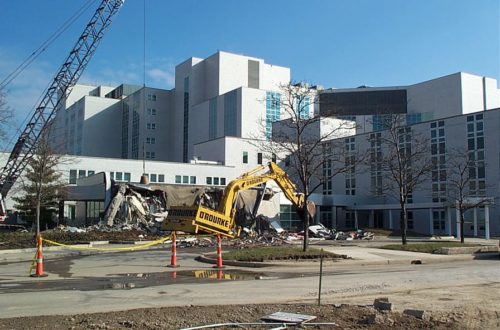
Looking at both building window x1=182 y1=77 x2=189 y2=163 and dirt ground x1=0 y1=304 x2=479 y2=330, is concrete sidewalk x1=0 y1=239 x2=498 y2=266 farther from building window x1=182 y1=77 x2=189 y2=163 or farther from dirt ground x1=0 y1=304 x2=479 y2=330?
building window x1=182 y1=77 x2=189 y2=163

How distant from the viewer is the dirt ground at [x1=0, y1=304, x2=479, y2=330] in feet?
25.8

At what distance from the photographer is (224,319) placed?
8.38 m

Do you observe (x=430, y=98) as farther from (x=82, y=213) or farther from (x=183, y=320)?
(x=183, y=320)

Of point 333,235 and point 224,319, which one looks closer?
point 224,319

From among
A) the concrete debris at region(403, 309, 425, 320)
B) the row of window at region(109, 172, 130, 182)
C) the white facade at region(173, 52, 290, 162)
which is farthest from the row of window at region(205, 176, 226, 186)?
the concrete debris at region(403, 309, 425, 320)

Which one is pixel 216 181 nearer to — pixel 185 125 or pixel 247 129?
pixel 247 129

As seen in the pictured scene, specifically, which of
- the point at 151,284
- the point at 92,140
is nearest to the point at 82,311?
the point at 151,284

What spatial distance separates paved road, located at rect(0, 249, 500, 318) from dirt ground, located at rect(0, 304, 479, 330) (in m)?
1.15

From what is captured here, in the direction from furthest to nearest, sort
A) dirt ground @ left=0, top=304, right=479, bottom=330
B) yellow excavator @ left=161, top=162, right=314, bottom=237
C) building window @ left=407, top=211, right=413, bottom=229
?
1. building window @ left=407, top=211, right=413, bottom=229
2. yellow excavator @ left=161, top=162, right=314, bottom=237
3. dirt ground @ left=0, top=304, right=479, bottom=330

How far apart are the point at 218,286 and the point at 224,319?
5.35 metres

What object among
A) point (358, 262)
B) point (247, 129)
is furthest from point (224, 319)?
point (247, 129)

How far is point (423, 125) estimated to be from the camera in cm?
6756

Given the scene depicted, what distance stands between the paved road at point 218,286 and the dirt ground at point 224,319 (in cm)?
115

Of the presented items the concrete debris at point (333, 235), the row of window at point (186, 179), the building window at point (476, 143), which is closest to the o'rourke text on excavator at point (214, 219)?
the concrete debris at point (333, 235)
